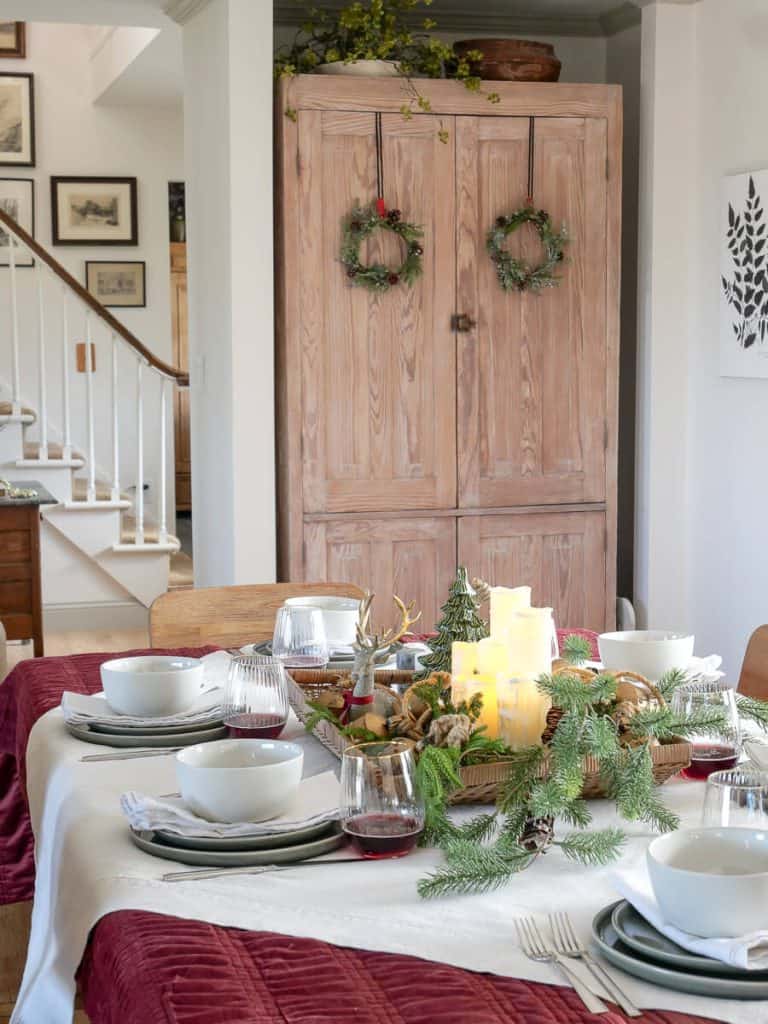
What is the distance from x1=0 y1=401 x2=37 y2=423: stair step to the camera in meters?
6.30

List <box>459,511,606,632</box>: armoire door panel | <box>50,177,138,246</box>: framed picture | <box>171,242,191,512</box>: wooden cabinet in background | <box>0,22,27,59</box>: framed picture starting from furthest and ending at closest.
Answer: <box>171,242,191,512</box>: wooden cabinet in background
<box>50,177,138,246</box>: framed picture
<box>0,22,27,59</box>: framed picture
<box>459,511,606,632</box>: armoire door panel

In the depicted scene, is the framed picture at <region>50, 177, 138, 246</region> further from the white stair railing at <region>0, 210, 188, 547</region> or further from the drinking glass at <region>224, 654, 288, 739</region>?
the drinking glass at <region>224, 654, 288, 739</region>

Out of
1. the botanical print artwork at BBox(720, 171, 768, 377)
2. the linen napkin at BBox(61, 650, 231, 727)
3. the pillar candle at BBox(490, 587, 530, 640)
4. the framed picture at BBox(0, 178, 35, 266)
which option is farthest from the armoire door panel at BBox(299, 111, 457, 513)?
the framed picture at BBox(0, 178, 35, 266)

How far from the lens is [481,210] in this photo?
4.18 meters

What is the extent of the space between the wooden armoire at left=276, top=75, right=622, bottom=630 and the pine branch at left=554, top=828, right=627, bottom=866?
280 centimetres

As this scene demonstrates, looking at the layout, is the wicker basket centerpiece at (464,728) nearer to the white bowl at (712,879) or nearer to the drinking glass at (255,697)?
the drinking glass at (255,697)

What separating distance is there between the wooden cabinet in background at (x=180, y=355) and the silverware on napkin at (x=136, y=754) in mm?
7412

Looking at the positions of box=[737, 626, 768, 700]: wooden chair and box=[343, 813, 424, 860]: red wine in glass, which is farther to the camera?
box=[737, 626, 768, 700]: wooden chair

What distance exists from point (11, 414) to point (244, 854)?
531 cm

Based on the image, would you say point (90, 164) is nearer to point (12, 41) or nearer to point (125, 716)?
point (12, 41)

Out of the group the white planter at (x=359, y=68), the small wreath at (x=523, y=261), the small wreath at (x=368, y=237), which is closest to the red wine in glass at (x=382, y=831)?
the small wreath at (x=368, y=237)

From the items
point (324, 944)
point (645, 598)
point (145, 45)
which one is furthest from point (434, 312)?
point (324, 944)

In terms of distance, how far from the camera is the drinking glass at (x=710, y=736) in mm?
1624

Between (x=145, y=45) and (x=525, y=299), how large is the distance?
2786 mm
